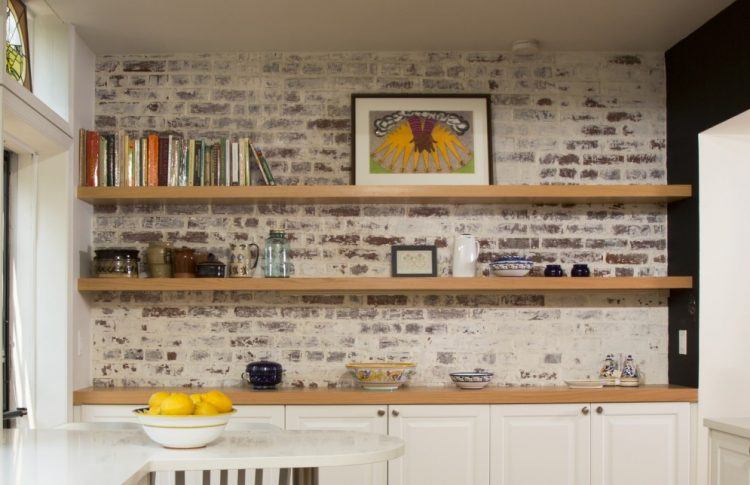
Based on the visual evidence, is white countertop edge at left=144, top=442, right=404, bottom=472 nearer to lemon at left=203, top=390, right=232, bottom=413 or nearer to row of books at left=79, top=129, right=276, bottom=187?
lemon at left=203, top=390, right=232, bottom=413

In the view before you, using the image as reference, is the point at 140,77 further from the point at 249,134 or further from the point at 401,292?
the point at 401,292

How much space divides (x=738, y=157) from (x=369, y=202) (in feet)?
6.56

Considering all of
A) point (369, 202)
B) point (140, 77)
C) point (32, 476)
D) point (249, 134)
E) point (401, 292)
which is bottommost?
point (32, 476)

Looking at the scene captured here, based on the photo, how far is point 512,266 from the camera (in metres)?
5.01

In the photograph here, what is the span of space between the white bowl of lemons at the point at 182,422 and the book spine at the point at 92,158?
244cm

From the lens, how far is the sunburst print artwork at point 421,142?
521 cm

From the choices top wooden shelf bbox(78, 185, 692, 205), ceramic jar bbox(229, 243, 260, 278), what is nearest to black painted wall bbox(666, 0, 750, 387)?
top wooden shelf bbox(78, 185, 692, 205)

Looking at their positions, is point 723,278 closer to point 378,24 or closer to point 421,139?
point 421,139

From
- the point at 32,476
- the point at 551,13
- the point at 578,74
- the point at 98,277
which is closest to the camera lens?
the point at 32,476

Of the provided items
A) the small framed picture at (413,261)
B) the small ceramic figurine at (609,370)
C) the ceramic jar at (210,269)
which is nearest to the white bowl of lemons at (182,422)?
the ceramic jar at (210,269)

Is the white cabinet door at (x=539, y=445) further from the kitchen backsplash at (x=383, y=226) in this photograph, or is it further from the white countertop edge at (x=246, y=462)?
the white countertop edge at (x=246, y=462)

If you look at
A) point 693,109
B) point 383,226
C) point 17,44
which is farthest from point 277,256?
point 693,109

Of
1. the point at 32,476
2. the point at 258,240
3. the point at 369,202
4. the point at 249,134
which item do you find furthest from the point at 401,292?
the point at 32,476

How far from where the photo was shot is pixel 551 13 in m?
4.62
